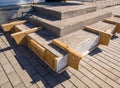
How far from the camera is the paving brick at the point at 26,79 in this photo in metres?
3.37

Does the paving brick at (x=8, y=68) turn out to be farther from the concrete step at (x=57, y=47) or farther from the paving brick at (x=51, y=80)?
the paving brick at (x=51, y=80)

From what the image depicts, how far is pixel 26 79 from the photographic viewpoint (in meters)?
3.50

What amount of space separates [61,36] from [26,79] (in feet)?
6.63

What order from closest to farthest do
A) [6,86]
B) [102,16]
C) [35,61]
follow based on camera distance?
[6,86], [35,61], [102,16]

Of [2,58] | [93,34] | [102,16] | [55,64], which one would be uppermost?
[102,16]

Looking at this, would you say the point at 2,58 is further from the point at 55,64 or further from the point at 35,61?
the point at 55,64

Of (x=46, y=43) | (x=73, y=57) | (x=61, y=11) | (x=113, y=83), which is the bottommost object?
(x=113, y=83)

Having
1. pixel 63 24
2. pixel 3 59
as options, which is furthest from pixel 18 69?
pixel 63 24

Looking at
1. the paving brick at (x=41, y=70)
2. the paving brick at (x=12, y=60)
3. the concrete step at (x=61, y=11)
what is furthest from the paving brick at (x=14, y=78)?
the concrete step at (x=61, y=11)

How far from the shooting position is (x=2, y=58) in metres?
4.32

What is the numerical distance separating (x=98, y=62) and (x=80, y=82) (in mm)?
1334

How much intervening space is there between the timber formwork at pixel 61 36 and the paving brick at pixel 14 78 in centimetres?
97

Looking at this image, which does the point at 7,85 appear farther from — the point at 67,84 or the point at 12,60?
the point at 67,84

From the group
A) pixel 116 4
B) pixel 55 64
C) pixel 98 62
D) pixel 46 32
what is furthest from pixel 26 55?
pixel 116 4
